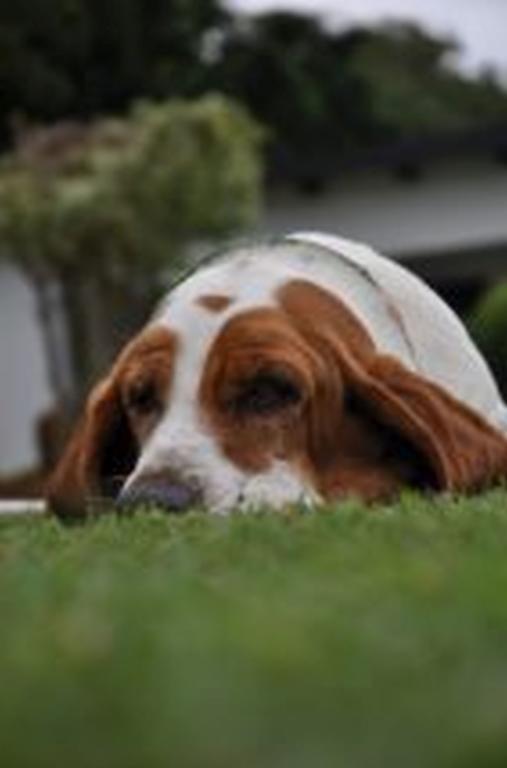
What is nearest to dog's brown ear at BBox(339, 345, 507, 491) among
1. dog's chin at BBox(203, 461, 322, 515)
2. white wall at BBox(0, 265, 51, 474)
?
dog's chin at BBox(203, 461, 322, 515)

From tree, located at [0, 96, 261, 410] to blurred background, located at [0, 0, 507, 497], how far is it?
0.02m

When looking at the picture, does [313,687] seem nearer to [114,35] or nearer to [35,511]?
[35,511]

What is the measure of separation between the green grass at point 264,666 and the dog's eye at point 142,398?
2679mm

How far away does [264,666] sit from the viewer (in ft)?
5.57

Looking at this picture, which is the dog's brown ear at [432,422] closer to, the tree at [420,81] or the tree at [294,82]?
the tree at [294,82]

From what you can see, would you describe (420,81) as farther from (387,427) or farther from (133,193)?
(387,427)

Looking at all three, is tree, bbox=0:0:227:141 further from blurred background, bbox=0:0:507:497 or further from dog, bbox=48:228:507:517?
dog, bbox=48:228:507:517

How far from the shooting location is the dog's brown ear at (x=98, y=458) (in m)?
5.86

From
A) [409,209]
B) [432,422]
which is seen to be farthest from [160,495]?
[409,209]

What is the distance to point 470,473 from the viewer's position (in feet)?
18.0

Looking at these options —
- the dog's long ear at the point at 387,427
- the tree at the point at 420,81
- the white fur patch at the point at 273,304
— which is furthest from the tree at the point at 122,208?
the tree at the point at 420,81

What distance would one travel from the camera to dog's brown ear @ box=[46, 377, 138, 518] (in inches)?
231

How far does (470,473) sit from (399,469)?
0.19 meters

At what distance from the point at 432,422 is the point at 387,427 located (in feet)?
0.39
